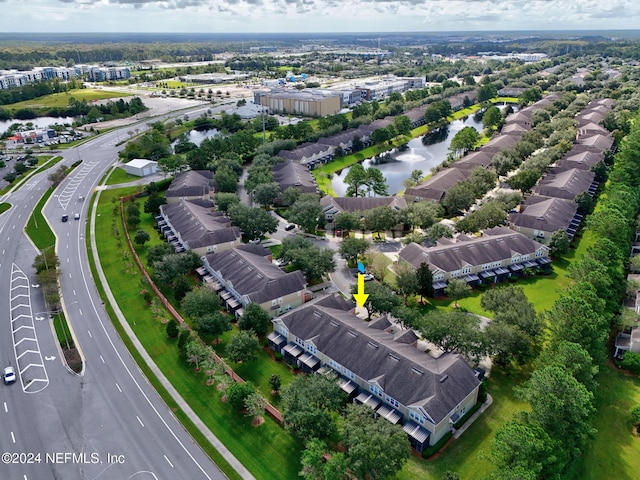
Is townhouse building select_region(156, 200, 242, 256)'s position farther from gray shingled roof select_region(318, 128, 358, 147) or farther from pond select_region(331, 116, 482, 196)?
gray shingled roof select_region(318, 128, 358, 147)

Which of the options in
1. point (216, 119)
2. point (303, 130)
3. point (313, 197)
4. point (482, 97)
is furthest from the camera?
point (482, 97)

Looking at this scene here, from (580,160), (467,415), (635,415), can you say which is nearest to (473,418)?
(467,415)

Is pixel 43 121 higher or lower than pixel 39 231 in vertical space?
higher

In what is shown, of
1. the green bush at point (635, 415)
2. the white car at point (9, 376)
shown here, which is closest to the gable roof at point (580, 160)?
the green bush at point (635, 415)

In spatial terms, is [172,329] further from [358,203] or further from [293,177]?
[293,177]

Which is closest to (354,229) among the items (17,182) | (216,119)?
(17,182)

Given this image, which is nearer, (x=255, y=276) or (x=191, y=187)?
(x=255, y=276)

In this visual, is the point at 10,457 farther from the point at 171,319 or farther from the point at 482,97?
the point at 482,97
